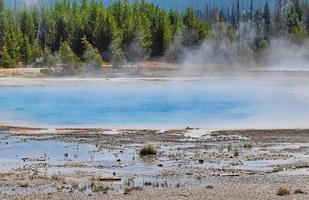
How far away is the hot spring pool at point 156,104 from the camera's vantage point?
35500 millimetres

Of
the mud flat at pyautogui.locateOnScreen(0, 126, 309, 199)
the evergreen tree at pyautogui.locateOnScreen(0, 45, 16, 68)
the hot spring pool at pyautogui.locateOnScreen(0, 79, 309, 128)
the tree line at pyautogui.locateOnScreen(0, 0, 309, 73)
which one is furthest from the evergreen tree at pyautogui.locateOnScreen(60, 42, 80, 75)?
the mud flat at pyautogui.locateOnScreen(0, 126, 309, 199)

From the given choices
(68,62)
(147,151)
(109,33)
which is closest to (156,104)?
(147,151)

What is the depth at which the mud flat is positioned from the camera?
55.6ft

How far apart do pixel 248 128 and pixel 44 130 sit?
8.76m

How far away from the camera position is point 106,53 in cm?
9725

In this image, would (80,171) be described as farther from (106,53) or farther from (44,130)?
(106,53)

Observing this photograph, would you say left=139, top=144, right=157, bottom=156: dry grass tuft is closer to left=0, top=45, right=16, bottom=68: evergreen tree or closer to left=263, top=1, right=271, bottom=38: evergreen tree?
left=0, top=45, right=16, bottom=68: evergreen tree

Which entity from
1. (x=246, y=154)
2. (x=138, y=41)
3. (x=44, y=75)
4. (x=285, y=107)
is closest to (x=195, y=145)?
(x=246, y=154)

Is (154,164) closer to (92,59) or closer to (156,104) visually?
(156,104)

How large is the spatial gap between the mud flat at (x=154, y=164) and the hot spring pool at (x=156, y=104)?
4302mm

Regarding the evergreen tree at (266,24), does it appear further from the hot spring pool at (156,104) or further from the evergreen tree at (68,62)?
the hot spring pool at (156,104)

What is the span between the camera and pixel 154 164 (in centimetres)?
2152

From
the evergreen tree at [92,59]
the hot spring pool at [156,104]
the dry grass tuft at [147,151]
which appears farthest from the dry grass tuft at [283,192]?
the evergreen tree at [92,59]

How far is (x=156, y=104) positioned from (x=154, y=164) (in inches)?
972
